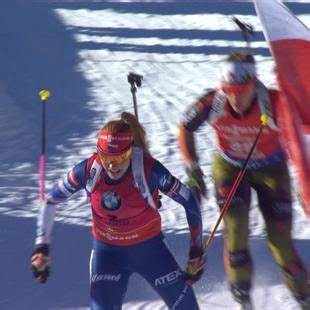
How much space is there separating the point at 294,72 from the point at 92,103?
4.94 meters

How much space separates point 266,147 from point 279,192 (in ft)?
0.94

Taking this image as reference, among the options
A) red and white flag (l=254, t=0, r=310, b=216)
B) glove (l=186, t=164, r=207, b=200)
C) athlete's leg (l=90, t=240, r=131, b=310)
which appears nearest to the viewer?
athlete's leg (l=90, t=240, r=131, b=310)

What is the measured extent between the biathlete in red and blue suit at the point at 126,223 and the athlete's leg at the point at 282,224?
27.2 inches

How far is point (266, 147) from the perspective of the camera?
605 centimetres

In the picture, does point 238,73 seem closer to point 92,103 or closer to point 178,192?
point 178,192

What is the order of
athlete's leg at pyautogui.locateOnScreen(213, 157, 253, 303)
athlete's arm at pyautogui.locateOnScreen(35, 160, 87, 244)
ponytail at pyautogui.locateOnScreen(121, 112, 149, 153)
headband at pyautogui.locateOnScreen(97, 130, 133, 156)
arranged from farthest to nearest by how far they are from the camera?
athlete's leg at pyautogui.locateOnScreen(213, 157, 253, 303)
ponytail at pyautogui.locateOnScreen(121, 112, 149, 153)
athlete's arm at pyautogui.locateOnScreen(35, 160, 87, 244)
headband at pyautogui.locateOnScreen(97, 130, 133, 156)

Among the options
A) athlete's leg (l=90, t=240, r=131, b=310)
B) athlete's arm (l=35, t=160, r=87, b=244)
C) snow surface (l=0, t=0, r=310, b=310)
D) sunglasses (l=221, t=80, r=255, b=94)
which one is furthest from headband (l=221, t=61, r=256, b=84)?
snow surface (l=0, t=0, r=310, b=310)

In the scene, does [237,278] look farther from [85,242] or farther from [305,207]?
[85,242]

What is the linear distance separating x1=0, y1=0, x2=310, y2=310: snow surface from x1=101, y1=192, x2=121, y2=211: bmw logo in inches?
56.7

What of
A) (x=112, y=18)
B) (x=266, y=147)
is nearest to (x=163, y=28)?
(x=112, y=18)

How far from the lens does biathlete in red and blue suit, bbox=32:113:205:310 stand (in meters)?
5.40

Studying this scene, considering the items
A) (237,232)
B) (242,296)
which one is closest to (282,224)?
(237,232)

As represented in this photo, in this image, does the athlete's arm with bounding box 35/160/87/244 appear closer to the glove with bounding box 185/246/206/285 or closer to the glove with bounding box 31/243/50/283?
the glove with bounding box 31/243/50/283

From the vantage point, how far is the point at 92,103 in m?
11.2
